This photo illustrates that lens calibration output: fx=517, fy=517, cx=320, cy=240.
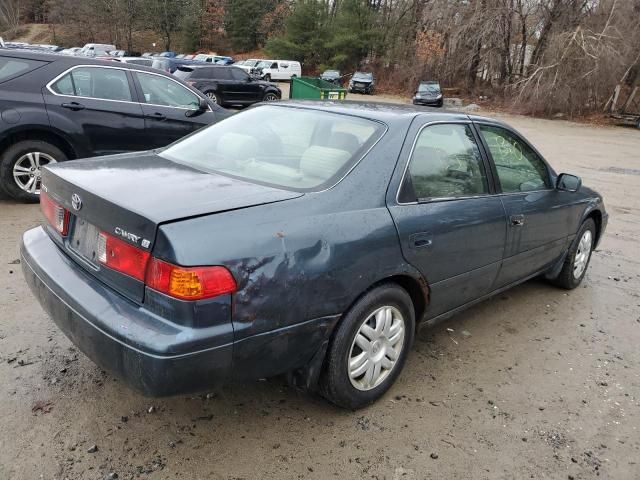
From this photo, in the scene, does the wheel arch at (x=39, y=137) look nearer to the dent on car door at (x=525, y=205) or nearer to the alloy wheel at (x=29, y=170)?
the alloy wheel at (x=29, y=170)

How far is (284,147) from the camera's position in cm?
302

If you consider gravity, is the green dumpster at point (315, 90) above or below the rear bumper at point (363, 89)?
above

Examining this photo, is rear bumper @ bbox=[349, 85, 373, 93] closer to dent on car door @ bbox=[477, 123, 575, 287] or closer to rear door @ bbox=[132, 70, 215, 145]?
rear door @ bbox=[132, 70, 215, 145]

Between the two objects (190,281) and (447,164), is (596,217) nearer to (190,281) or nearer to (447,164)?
(447,164)

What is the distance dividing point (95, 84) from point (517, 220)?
5.26 metres

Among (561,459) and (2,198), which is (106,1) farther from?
(561,459)

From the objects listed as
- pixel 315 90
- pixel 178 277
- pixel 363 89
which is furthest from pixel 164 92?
pixel 363 89

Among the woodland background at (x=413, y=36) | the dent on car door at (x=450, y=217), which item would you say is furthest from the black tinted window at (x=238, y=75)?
the dent on car door at (x=450, y=217)

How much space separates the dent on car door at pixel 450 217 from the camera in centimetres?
284

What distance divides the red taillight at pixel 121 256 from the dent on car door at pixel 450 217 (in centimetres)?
127

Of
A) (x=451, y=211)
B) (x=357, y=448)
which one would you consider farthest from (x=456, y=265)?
(x=357, y=448)

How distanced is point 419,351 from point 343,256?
4.57ft

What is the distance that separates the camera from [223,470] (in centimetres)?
233

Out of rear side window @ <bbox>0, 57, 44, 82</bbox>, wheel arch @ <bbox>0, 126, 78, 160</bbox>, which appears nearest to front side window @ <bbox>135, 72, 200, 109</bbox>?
wheel arch @ <bbox>0, 126, 78, 160</bbox>
